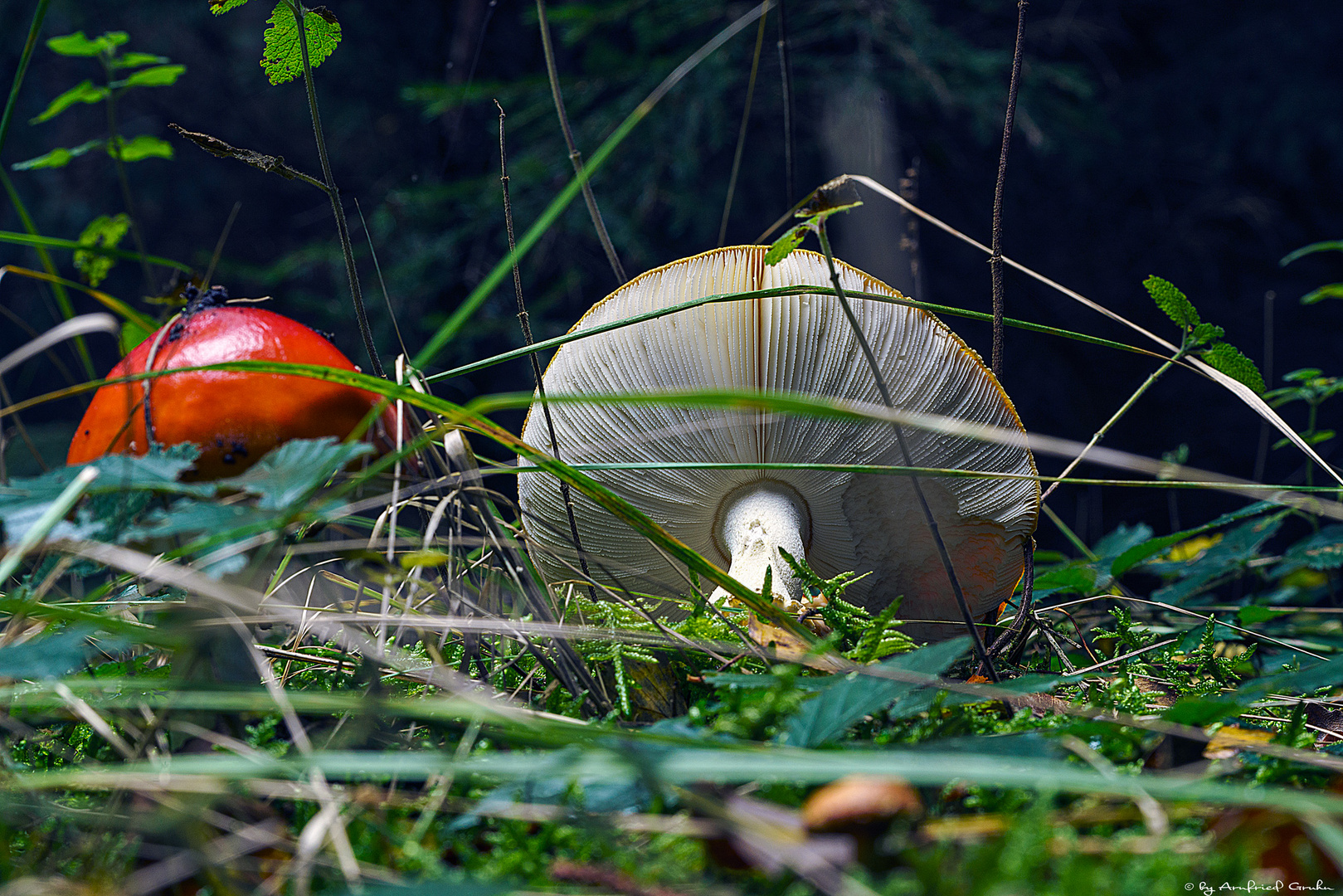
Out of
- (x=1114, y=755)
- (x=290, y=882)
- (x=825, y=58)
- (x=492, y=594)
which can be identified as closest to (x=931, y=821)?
(x=1114, y=755)

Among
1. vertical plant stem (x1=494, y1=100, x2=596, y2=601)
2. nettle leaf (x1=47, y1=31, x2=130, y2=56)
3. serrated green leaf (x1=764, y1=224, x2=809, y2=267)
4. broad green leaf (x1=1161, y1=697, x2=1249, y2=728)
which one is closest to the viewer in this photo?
broad green leaf (x1=1161, y1=697, x2=1249, y2=728)

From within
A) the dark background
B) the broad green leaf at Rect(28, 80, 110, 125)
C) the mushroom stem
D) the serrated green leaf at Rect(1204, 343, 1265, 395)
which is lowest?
the mushroom stem

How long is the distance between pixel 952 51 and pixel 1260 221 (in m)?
2.02

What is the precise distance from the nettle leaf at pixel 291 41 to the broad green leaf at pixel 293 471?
57cm

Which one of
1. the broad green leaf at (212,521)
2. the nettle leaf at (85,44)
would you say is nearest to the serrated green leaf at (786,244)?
the broad green leaf at (212,521)

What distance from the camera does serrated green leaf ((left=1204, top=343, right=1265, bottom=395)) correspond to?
3.15ft

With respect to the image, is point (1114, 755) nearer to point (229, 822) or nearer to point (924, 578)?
point (924, 578)

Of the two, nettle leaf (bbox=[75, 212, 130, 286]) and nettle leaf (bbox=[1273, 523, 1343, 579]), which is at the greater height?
nettle leaf (bbox=[75, 212, 130, 286])

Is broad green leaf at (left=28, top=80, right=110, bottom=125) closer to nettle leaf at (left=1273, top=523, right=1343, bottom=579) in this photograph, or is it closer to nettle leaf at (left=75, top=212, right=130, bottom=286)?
nettle leaf at (left=75, top=212, right=130, bottom=286)

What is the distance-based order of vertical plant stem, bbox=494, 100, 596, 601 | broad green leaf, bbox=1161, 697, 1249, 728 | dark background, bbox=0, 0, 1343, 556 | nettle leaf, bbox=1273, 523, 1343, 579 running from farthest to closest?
dark background, bbox=0, 0, 1343, 556 → nettle leaf, bbox=1273, 523, 1343, 579 → vertical plant stem, bbox=494, 100, 596, 601 → broad green leaf, bbox=1161, 697, 1249, 728

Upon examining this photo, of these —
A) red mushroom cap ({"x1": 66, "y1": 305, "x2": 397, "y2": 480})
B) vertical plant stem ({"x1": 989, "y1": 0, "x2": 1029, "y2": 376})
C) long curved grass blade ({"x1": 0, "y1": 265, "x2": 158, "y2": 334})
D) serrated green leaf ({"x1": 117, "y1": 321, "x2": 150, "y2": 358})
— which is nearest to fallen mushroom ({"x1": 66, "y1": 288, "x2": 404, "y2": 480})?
red mushroom cap ({"x1": 66, "y1": 305, "x2": 397, "y2": 480})

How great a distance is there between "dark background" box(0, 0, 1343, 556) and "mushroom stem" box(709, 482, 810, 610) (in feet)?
7.45

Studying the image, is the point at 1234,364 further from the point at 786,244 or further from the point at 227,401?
the point at 227,401

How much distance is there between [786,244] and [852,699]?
0.43 m
